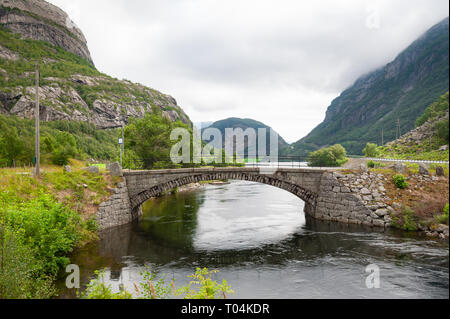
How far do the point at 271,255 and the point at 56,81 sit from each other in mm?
122055

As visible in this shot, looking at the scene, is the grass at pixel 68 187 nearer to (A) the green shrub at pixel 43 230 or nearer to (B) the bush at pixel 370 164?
(A) the green shrub at pixel 43 230

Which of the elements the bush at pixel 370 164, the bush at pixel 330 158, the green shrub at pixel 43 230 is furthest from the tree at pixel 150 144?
the bush at pixel 370 164

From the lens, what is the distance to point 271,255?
1925cm

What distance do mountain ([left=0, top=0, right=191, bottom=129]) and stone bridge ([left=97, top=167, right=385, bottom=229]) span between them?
108ft

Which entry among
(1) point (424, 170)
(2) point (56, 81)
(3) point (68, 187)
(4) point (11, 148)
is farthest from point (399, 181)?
(2) point (56, 81)

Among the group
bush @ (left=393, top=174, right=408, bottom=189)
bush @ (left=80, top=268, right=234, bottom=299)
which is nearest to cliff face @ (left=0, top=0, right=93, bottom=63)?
bush @ (left=393, top=174, right=408, bottom=189)

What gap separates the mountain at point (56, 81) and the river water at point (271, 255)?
129 ft

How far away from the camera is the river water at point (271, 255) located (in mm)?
13070

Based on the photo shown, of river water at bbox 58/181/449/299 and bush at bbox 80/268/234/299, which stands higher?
bush at bbox 80/268/234/299

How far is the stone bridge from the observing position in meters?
28.8

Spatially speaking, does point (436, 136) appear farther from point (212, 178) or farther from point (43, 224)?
point (212, 178)

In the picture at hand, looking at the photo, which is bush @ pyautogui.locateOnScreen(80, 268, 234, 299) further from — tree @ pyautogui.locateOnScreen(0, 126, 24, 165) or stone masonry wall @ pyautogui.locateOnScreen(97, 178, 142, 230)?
tree @ pyautogui.locateOnScreen(0, 126, 24, 165)
